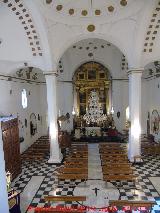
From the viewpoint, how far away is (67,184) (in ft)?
34.8

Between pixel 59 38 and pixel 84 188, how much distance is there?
7288 millimetres

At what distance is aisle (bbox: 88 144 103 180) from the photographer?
454 inches

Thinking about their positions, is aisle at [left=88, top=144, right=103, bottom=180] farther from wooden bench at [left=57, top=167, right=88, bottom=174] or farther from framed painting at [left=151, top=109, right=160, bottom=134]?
framed painting at [left=151, top=109, right=160, bottom=134]

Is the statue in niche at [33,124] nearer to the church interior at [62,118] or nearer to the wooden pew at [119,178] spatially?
the church interior at [62,118]

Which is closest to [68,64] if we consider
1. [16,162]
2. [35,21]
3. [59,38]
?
[59,38]

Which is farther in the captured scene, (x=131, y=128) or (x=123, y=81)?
(x=123, y=81)

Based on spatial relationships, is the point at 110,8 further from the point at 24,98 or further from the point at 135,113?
the point at 24,98

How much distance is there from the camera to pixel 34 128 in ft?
59.4

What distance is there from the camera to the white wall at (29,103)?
13.1 m

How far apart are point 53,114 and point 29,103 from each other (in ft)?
16.4

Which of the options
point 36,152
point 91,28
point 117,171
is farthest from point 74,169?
point 91,28

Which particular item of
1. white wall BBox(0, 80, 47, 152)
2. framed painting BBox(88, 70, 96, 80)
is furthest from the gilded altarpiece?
white wall BBox(0, 80, 47, 152)

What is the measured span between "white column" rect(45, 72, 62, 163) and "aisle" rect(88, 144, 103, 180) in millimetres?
1881

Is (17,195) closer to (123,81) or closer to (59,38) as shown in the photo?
(59,38)
